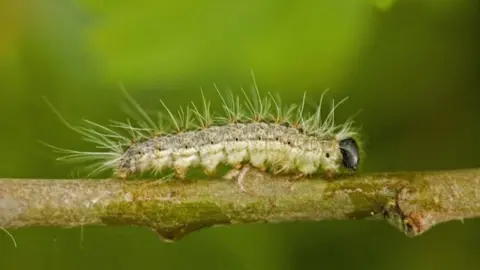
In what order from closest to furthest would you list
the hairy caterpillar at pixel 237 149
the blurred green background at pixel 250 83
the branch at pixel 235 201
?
the branch at pixel 235 201
the hairy caterpillar at pixel 237 149
the blurred green background at pixel 250 83

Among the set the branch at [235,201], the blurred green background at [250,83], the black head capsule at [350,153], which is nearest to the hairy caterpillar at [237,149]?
the black head capsule at [350,153]

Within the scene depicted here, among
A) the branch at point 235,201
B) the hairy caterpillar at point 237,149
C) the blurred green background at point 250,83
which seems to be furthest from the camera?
the blurred green background at point 250,83

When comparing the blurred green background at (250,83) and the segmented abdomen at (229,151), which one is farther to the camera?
the blurred green background at (250,83)

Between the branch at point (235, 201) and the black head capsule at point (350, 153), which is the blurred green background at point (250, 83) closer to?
the black head capsule at point (350, 153)

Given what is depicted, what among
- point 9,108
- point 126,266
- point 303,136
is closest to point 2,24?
point 9,108

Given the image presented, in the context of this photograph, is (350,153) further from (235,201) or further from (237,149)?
(235,201)
